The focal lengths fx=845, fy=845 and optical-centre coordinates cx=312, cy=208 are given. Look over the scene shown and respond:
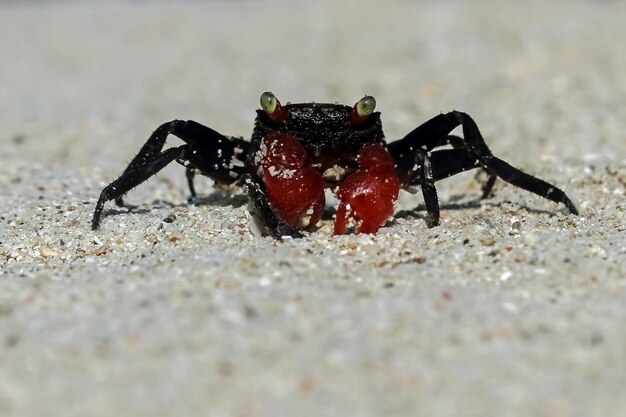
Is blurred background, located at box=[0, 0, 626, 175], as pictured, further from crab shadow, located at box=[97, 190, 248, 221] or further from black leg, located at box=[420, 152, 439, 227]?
black leg, located at box=[420, 152, 439, 227]

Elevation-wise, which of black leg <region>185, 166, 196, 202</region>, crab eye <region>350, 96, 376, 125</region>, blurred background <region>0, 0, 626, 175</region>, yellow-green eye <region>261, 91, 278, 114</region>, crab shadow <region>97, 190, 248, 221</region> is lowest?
crab shadow <region>97, 190, 248, 221</region>

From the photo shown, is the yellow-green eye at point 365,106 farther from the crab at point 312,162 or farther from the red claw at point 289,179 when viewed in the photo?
the red claw at point 289,179

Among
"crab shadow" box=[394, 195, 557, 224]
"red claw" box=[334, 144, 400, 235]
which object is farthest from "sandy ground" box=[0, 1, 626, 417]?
"red claw" box=[334, 144, 400, 235]

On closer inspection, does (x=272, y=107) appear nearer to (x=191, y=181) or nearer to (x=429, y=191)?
(x=429, y=191)

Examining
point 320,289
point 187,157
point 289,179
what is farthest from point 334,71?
point 320,289

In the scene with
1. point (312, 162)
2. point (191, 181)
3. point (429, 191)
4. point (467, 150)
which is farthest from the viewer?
point (191, 181)

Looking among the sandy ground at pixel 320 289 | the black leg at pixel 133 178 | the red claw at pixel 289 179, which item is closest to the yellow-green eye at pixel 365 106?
the red claw at pixel 289 179

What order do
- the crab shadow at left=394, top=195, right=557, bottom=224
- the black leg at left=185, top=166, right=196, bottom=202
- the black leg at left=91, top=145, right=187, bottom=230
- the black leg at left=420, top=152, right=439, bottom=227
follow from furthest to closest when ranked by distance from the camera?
1. the black leg at left=185, top=166, right=196, bottom=202
2. the crab shadow at left=394, top=195, right=557, bottom=224
3. the black leg at left=91, top=145, right=187, bottom=230
4. the black leg at left=420, top=152, right=439, bottom=227
